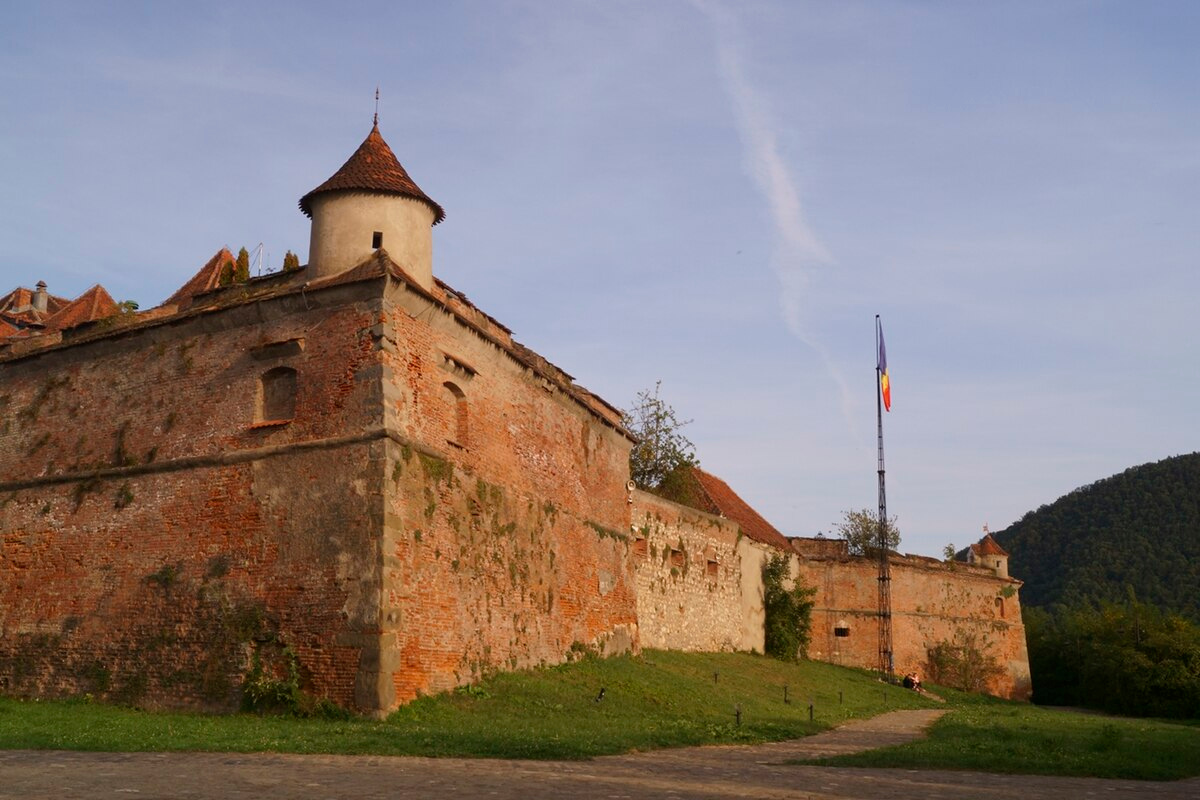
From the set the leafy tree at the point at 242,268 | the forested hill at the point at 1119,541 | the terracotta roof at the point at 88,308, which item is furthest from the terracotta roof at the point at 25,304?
the forested hill at the point at 1119,541

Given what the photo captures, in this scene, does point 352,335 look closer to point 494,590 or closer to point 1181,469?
point 494,590

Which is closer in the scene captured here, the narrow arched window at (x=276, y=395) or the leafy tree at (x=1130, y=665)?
the narrow arched window at (x=276, y=395)

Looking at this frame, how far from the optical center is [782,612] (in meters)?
35.8

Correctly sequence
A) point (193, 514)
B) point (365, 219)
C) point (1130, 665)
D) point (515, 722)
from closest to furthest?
point (515, 722) → point (193, 514) → point (365, 219) → point (1130, 665)

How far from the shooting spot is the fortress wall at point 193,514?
16312 millimetres

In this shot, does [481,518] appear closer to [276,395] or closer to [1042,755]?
[276,395]

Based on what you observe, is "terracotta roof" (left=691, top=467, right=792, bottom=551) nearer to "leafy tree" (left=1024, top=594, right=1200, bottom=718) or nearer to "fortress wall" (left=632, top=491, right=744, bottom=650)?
"fortress wall" (left=632, top=491, right=744, bottom=650)

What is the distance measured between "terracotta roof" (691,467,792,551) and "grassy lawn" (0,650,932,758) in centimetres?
1152

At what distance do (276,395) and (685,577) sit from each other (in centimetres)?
1552

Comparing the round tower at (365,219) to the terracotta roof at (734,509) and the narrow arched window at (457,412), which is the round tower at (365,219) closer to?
the narrow arched window at (457,412)

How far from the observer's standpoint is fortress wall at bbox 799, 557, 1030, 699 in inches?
1593

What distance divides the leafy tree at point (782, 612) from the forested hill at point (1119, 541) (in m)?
43.2

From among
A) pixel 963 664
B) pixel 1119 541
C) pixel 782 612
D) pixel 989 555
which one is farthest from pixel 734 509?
pixel 1119 541

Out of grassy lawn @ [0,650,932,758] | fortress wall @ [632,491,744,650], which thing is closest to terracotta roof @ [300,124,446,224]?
grassy lawn @ [0,650,932,758]
